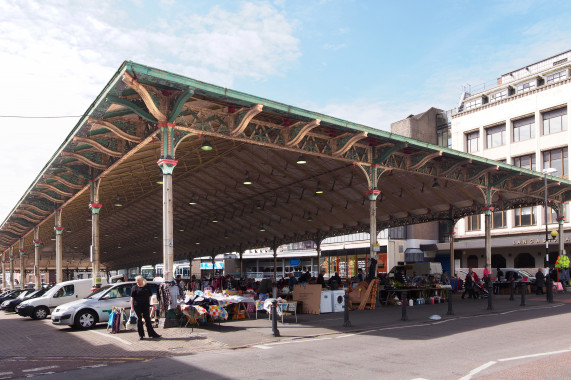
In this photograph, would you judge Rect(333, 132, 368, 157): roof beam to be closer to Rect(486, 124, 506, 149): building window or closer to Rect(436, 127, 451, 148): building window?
Rect(486, 124, 506, 149): building window

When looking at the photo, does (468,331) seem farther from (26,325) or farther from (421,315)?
(26,325)

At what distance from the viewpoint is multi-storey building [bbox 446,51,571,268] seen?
4381 centimetres

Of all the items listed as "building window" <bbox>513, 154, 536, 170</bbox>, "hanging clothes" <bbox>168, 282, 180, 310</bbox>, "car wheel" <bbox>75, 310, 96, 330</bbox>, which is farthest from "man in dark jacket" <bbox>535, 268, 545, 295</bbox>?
"car wheel" <bbox>75, 310, 96, 330</bbox>

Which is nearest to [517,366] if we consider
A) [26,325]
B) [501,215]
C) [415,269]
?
[26,325]

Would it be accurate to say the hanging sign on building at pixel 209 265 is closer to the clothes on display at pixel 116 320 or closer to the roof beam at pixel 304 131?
the roof beam at pixel 304 131

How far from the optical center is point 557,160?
144 ft

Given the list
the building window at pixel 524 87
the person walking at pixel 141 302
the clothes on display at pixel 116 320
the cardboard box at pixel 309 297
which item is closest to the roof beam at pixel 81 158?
the clothes on display at pixel 116 320

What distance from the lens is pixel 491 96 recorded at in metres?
52.8

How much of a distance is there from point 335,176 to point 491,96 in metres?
32.8

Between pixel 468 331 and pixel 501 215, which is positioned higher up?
pixel 501 215

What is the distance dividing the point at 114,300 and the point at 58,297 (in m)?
6.62

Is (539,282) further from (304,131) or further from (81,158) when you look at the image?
(81,158)

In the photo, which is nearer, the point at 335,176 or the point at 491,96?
the point at 335,176

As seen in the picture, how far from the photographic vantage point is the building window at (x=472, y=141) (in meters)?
51.1
